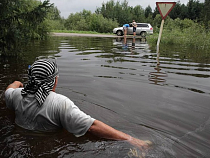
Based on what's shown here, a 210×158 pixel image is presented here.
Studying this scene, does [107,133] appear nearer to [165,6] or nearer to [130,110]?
[130,110]

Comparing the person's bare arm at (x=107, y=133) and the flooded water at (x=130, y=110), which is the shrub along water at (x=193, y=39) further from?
the person's bare arm at (x=107, y=133)

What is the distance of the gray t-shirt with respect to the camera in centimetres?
233

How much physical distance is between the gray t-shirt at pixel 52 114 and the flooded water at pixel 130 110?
0.19 m

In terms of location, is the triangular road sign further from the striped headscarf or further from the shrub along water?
the striped headscarf

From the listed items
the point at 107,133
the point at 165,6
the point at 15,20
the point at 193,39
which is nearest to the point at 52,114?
the point at 107,133

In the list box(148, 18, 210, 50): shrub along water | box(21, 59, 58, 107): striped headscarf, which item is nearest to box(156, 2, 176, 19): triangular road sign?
box(148, 18, 210, 50): shrub along water

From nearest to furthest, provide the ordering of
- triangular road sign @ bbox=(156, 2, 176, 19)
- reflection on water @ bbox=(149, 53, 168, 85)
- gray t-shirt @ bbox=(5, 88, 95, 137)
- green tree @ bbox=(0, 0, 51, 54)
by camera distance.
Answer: gray t-shirt @ bbox=(5, 88, 95, 137) < reflection on water @ bbox=(149, 53, 168, 85) < green tree @ bbox=(0, 0, 51, 54) < triangular road sign @ bbox=(156, 2, 176, 19)

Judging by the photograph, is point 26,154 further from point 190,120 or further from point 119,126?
point 190,120

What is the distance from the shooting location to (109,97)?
4.41 metres

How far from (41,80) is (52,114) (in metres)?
0.40

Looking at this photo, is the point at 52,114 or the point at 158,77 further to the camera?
the point at 158,77

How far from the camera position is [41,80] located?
7.74ft

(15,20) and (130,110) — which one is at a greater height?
(15,20)

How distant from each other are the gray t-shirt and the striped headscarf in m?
0.07
